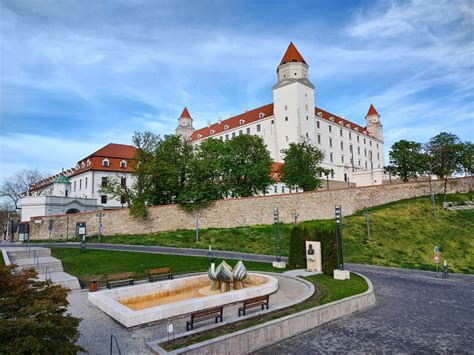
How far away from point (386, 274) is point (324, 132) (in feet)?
186

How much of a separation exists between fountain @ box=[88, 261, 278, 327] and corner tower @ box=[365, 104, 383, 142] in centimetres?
8880

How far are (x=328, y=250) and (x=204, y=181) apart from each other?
75.4 feet

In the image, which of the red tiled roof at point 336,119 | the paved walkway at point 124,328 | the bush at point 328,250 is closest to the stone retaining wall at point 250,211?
the bush at point 328,250

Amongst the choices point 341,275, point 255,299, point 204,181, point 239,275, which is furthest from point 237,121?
point 255,299

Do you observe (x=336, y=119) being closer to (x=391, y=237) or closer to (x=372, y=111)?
(x=372, y=111)

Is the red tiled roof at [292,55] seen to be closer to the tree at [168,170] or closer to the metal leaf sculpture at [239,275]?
the tree at [168,170]

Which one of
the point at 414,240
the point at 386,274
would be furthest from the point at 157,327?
the point at 414,240

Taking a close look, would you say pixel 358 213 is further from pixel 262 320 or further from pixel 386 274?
pixel 262 320

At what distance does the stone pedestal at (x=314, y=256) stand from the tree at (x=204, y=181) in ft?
66.4

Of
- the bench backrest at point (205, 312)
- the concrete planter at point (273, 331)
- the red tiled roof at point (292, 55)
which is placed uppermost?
the red tiled roof at point (292, 55)

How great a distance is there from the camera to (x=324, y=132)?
72.6 metres

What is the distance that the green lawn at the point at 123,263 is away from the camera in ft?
60.9

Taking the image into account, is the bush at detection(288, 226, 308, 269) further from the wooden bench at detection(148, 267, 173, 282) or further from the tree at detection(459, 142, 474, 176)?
the tree at detection(459, 142, 474, 176)

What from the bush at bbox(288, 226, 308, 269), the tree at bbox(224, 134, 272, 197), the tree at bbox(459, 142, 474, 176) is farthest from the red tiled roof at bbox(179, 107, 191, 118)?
the bush at bbox(288, 226, 308, 269)
